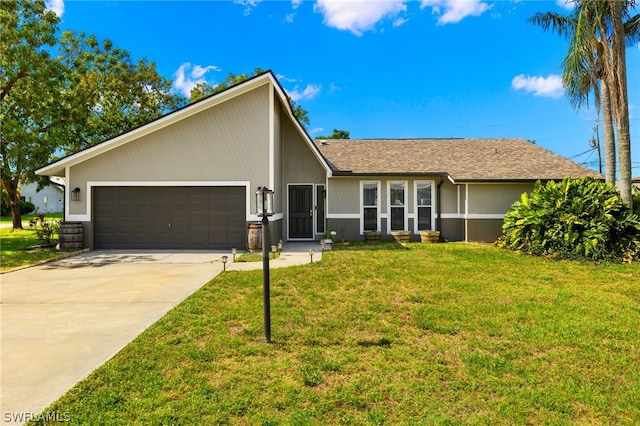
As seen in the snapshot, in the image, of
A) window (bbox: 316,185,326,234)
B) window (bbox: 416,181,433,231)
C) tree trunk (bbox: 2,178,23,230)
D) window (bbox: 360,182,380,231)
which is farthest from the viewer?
tree trunk (bbox: 2,178,23,230)

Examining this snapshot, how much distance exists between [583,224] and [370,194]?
674 cm

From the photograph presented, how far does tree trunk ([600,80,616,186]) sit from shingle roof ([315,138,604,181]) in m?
2.02

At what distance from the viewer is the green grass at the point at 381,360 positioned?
265 centimetres

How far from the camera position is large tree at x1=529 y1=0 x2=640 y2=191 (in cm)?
974

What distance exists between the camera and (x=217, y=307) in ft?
16.9

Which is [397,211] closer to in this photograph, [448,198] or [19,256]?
[448,198]

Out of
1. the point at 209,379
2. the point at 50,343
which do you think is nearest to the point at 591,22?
the point at 209,379

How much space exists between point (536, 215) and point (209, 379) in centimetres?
1019

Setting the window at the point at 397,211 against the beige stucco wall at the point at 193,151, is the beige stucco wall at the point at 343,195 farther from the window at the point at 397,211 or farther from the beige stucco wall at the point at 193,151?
the beige stucco wall at the point at 193,151

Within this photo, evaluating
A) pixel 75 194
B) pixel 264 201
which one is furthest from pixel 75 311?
pixel 75 194

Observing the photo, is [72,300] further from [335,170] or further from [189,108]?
[335,170]

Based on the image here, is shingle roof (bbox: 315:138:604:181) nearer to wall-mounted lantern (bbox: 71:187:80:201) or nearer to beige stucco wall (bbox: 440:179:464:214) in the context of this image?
beige stucco wall (bbox: 440:179:464:214)

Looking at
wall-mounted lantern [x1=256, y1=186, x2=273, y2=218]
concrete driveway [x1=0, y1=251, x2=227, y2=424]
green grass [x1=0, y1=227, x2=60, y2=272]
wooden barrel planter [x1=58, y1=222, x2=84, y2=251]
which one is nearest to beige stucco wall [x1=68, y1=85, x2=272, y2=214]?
wooden barrel planter [x1=58, y1=222, x2=84, y2=251]

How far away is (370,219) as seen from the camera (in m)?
13.2
